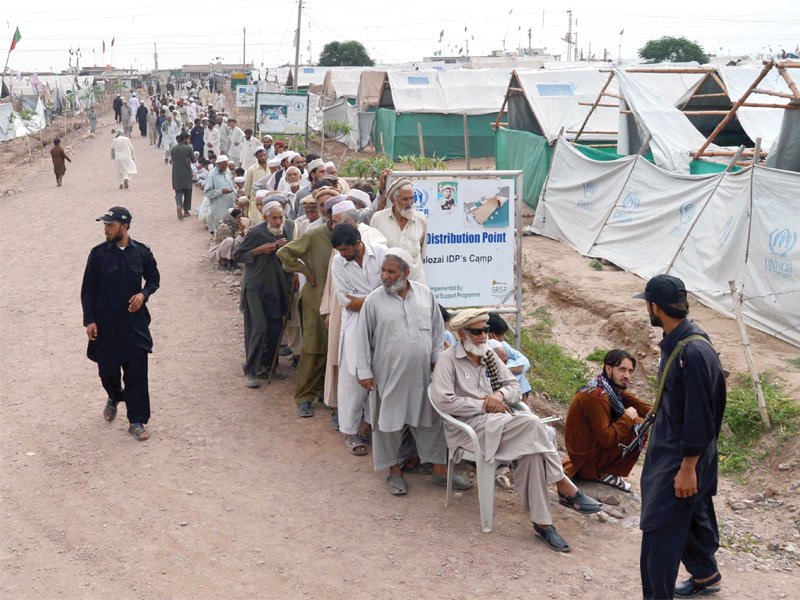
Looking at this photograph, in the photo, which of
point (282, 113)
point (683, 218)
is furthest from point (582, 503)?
point (282, 113)

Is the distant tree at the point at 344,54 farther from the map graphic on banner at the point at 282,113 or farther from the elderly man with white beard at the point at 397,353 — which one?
the elderly man with white beard at the point at 397,353

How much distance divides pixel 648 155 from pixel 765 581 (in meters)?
10.2

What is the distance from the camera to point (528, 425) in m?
4.92

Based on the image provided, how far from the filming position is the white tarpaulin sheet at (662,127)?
42.9 feet

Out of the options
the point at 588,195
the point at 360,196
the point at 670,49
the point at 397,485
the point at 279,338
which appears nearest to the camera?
the point at 397,485

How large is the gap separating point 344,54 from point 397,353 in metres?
81.5

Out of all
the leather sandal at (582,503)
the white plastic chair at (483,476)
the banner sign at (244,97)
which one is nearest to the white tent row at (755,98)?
the leather sandal at (582,503)

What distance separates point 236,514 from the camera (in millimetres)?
5266

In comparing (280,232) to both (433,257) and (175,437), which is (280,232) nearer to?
(433,257)

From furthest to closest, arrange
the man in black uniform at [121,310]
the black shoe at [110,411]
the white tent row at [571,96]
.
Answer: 1. the white tent row at [571,96]
2. the black shoe at [110,411]
3. the man in black uniform at [121,310]

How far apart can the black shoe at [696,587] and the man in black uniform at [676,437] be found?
0.41m

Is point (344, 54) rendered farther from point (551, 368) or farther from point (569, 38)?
point (551, 368)

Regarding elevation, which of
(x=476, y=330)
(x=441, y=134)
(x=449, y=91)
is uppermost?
(x=449, y=91)

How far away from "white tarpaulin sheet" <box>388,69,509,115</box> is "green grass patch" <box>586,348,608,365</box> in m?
18.0
